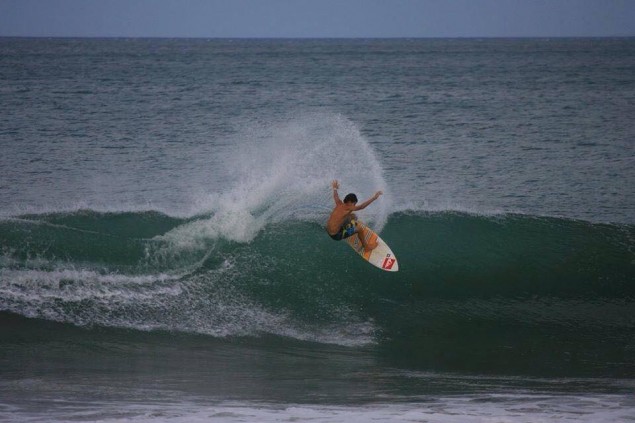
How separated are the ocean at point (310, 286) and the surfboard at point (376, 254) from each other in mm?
346

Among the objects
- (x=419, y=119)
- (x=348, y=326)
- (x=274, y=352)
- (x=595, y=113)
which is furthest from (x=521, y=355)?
(x=595, y=113)

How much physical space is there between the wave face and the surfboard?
345mm

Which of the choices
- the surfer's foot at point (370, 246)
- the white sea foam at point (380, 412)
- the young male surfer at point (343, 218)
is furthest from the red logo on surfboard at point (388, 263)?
the white sea foam at point (380, 412)

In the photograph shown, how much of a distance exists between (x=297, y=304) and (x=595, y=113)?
2904 centimetres

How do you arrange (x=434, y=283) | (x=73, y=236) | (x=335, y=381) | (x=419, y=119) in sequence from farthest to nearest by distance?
(x=419, y=119), (x=73, y=236), (x=434, y=283), (x=335, y=381)

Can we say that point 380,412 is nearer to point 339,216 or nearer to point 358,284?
point 339,216

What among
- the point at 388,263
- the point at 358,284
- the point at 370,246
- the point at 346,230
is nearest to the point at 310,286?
the point at 358,284

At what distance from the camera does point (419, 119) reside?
3406 centimetres

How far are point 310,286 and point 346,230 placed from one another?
1.20 meters

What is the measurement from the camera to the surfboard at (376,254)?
12.5 meters

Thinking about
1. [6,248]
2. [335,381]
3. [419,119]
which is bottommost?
[335,381]

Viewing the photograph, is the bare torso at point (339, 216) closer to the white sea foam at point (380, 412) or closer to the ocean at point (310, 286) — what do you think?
the ocean at point (310, 286)

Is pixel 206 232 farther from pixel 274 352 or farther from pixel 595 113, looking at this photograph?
pixel 595 113

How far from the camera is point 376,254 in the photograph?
12617 mm
